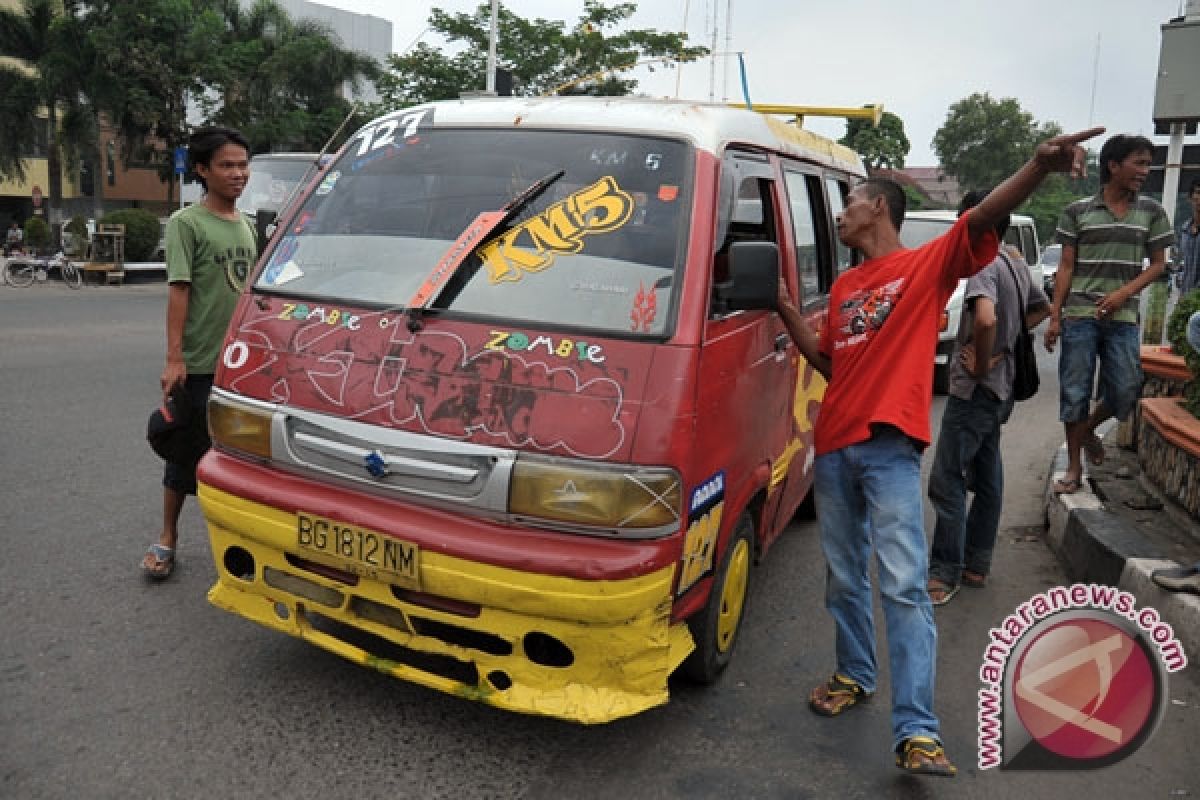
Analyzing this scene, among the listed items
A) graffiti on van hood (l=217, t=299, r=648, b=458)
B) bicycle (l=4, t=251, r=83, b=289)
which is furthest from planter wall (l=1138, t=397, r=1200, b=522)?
bicycle (l=4, t=251, r=83, b=289)

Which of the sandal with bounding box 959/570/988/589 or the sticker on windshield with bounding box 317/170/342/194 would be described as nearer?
the sticker on windshield with bounding box 317/170/342/194

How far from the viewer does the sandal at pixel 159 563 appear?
3904 millimetres

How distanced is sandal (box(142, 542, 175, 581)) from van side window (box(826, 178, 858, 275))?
326cm

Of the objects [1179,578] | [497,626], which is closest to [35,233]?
[497,626]

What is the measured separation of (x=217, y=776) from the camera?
2576 mm

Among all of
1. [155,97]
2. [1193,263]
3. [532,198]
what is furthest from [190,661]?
[155,97]

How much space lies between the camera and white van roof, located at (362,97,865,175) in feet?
10.2

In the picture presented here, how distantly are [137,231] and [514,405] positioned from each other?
65.6 feet

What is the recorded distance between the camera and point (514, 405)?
8.56ft

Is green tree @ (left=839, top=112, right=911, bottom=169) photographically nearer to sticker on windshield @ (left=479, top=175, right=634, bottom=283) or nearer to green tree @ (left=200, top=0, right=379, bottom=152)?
green tree @ (left=200, top=0, right=379, bottom=152)

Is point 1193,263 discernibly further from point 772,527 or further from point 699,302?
point 699,302

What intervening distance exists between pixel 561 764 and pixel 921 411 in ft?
4.88

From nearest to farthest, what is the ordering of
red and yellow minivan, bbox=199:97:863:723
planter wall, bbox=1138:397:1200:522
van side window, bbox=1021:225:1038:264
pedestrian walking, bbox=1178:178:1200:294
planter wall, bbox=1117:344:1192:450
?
red and yellow minivan, bbox=199:97:863:723, planter wall, bbox=1138:397:1200:522, planter wall, bbox=1117:344:1192:450, pedestrian walking, bbox=1178:178:1200:294, van side window, bbox=1021:225:1038:264

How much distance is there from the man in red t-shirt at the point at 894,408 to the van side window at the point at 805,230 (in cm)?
80
